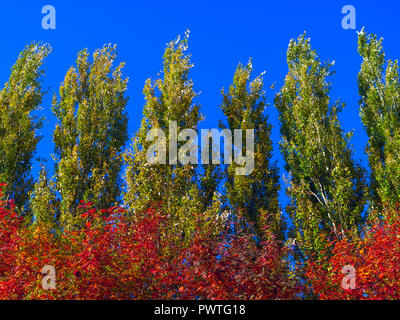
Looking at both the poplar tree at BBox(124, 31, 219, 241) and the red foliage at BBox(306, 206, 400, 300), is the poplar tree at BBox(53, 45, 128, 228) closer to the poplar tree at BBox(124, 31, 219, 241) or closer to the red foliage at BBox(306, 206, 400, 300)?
the poplar tree at BBox(124, 31, 219, 241)

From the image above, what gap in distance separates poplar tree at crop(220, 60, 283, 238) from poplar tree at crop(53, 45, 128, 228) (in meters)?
4.37

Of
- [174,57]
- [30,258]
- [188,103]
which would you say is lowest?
[30,258]

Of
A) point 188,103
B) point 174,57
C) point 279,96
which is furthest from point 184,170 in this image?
point 279,96

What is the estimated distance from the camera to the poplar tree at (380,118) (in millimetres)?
14750

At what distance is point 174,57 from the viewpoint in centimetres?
1670

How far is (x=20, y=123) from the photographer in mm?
16938

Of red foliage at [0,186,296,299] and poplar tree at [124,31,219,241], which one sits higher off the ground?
poplar tree at [124,31,219,241]

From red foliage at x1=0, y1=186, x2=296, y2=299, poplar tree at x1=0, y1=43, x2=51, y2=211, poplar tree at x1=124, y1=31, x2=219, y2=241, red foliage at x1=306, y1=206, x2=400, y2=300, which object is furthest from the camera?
poplar tree at x1=0, y1=43, x2=51, y2=211

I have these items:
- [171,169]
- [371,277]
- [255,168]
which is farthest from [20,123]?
[371,277]

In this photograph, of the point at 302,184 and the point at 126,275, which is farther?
the point at 302,184

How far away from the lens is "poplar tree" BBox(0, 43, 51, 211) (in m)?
15.9

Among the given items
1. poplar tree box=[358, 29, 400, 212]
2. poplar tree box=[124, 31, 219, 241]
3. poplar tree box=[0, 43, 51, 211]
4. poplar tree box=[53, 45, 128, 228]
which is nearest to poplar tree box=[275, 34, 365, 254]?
poplar tree box=[358, 29, 400, 212]

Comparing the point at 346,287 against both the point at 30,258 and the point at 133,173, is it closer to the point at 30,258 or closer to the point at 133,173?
the point at 30,258

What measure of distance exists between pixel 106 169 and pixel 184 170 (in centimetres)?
319
